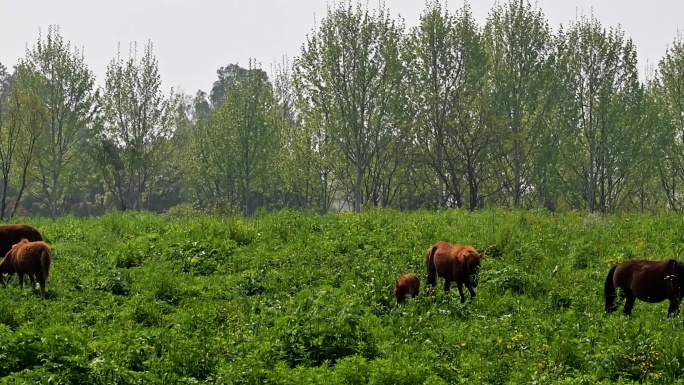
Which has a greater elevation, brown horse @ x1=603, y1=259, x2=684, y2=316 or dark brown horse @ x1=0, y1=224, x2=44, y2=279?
dark brown horse @ x1=0, y1=224, x2=44, y2=279

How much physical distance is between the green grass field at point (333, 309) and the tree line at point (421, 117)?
1804 centimetres

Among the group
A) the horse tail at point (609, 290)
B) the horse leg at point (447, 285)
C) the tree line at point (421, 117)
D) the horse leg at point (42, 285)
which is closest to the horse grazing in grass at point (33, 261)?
the horse leg at point (42, 285)

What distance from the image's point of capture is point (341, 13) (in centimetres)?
3956

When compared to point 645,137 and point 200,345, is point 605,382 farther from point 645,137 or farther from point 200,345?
point 645,137

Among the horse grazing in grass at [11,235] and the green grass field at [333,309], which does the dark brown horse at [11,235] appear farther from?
the green grass field at [333,309]

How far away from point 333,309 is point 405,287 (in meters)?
2.40

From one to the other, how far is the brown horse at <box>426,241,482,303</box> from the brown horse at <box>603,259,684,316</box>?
8.02 ft

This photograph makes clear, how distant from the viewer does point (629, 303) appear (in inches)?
452

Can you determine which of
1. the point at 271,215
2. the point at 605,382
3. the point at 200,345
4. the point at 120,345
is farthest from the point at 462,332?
the point at 271,215

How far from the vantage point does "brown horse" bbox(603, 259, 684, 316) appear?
10.8m

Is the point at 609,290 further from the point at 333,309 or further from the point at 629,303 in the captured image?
the point at 333,309

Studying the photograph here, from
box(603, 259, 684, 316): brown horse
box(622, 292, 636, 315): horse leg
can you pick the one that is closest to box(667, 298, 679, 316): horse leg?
box(603, 259, 684, 316): brown horse

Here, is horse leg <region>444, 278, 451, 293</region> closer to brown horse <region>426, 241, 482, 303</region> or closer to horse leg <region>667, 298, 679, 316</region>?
brown horse <region>426, 241, 482, 303</region>

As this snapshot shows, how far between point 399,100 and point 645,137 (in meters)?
16.5
